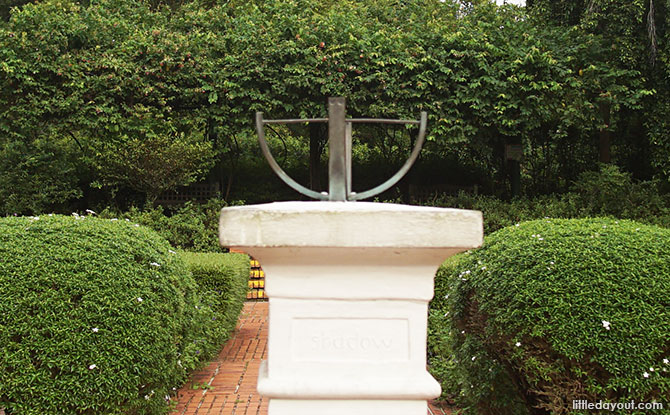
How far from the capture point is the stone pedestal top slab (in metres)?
1.70

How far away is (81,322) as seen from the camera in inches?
121

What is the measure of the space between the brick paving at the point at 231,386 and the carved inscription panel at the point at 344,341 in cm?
265

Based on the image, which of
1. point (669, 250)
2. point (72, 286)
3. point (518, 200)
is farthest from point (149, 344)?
point (518, 200)

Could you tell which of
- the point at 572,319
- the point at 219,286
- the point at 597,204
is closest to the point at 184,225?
the point at 219,286

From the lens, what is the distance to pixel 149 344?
3211 millimetres

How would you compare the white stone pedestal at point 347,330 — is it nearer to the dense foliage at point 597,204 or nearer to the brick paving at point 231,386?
the brick paving at point 231,386

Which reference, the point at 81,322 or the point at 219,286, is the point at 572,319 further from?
the point at 219,286

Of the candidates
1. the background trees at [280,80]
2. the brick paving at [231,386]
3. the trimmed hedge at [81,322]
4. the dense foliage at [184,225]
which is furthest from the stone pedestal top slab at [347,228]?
the background trees at [280,80]

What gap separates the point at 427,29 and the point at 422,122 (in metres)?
8.94

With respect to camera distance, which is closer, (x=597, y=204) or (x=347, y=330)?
(x=347, y=330)

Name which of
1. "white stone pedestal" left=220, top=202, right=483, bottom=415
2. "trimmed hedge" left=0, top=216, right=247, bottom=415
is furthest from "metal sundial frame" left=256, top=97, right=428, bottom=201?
"trimmed hedge" left=0, top=216, right=247, bottom=415

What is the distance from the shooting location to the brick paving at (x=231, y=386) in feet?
14.1

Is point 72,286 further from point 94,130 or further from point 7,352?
point 94,130

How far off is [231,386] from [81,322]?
2.06 meters
